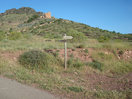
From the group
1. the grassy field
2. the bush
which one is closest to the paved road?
the grassy field

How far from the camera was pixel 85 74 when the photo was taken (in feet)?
32.2

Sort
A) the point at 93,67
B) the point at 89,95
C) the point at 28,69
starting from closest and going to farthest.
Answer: the point at 89,95, the point at 28,69, the point at 93,67

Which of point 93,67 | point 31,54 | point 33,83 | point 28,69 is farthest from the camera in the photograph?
point 93,67

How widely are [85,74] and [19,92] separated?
17.7 feet

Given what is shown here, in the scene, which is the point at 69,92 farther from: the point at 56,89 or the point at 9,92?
the point at 9,92

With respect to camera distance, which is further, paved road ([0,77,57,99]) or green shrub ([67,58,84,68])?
green shrub ([67,58,84,68])

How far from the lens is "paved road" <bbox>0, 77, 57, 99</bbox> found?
506 centimetres

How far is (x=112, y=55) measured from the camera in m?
14.4

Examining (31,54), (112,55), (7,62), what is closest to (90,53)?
(112,55)

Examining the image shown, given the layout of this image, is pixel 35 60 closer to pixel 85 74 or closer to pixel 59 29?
pixel 85 74

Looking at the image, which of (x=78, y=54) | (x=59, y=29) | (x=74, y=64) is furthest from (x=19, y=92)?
(x=59, y=29)

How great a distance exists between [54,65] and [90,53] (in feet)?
16.0

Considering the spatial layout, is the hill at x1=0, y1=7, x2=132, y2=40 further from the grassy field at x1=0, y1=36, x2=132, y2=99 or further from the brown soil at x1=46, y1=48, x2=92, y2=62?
the grassy field at x1=0, y1=36, x2=132, y2=99

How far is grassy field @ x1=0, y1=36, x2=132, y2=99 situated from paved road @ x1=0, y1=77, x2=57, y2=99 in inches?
17.5
